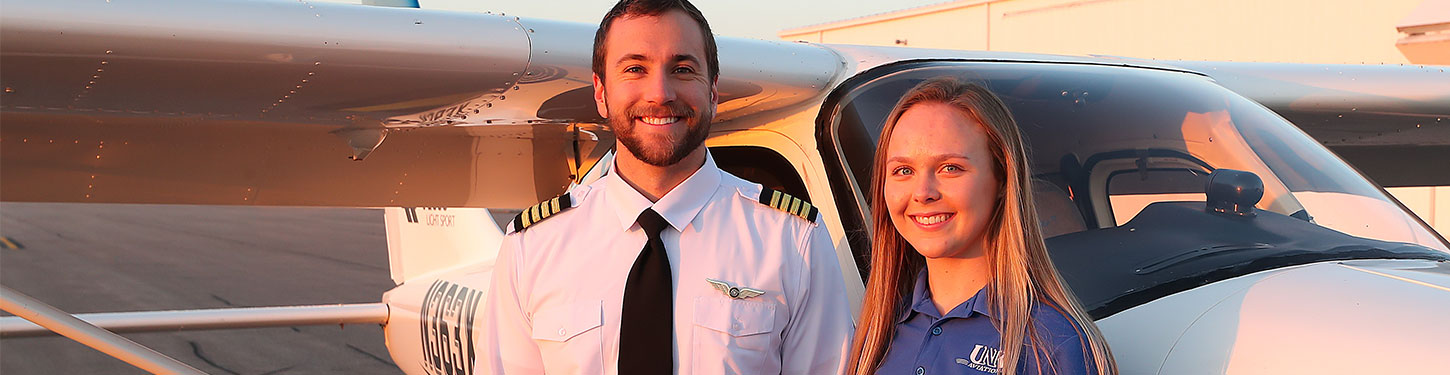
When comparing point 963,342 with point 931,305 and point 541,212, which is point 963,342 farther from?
point 541,212

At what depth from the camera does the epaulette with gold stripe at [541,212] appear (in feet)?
6.78

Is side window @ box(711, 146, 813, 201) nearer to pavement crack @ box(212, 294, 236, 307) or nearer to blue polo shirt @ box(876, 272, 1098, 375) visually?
blue polo shirt @ box(876, 272, 1098, 375)

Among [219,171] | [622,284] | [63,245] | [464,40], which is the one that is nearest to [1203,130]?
[622,284]

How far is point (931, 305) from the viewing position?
175cm

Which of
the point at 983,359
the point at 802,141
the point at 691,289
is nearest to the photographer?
the point at 983,359

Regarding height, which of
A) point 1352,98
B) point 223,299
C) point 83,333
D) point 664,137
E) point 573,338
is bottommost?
point 223,299

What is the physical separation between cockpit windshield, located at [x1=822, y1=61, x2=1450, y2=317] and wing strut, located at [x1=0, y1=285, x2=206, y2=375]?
1891 mm

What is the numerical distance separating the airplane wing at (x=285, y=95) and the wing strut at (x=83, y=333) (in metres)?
0.62

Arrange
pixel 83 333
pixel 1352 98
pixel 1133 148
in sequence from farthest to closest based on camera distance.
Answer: pixel 1352 98
pixel 83 333
pixel 1133 148

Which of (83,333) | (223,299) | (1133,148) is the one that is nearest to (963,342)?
(1133,148)

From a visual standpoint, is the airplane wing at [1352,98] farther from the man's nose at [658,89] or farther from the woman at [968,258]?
the man's nose at [658,89]

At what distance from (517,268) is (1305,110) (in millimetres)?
3804

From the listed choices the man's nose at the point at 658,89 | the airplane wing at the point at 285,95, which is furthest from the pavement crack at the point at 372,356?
the man's nose at the point at 658,89

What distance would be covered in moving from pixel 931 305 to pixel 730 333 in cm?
36
